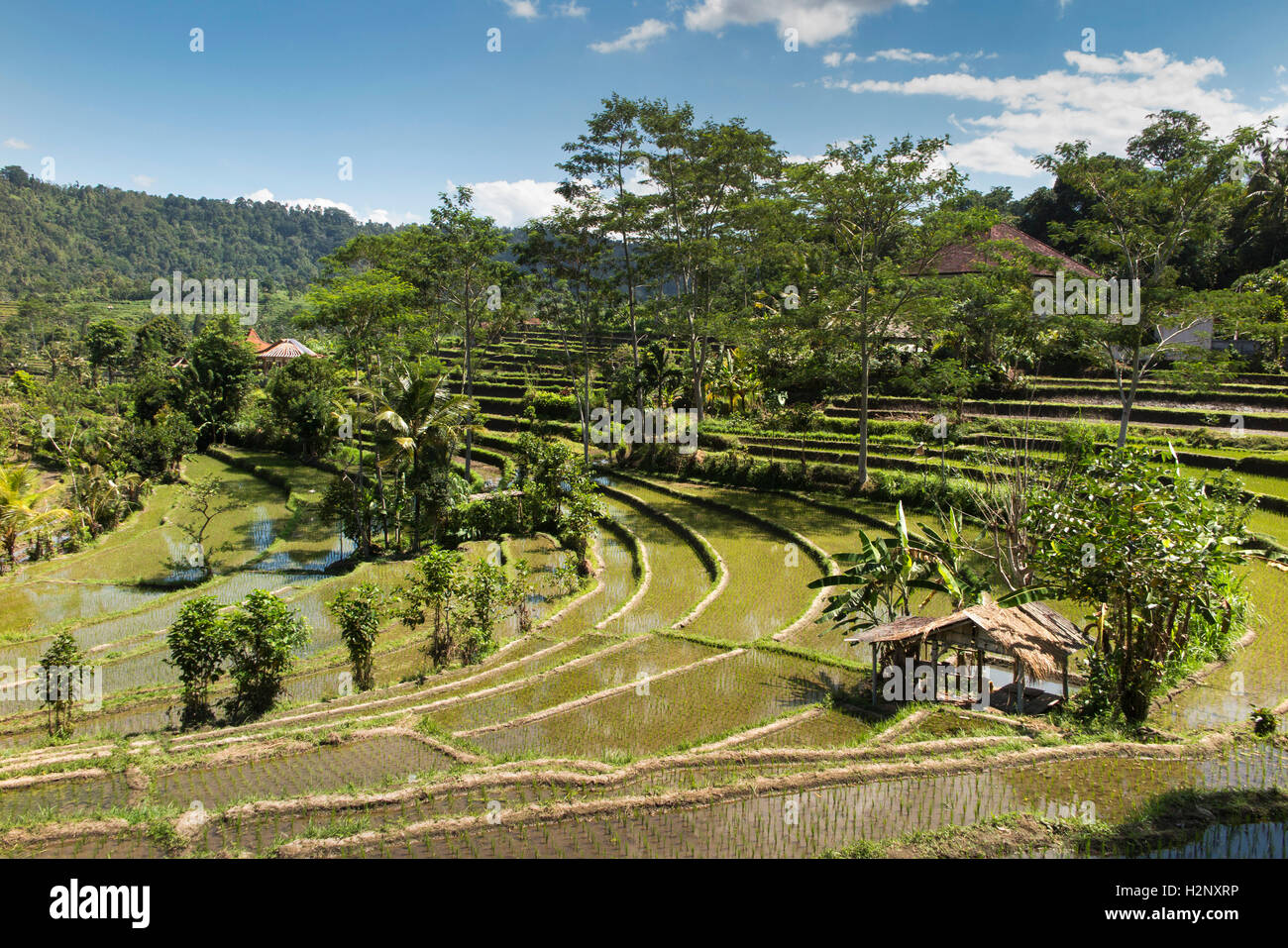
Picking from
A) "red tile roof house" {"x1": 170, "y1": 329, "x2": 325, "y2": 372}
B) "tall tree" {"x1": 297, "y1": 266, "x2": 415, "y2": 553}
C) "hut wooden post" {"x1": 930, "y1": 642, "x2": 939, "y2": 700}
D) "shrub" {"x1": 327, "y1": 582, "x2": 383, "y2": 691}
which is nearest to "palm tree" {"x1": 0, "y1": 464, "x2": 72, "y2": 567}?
"tall tree" {"x1": 297, "y1": 266, "x2": 415, "y2": 553}

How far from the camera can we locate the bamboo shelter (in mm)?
8992

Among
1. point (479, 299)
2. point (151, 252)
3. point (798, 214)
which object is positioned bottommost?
point (479, 299)

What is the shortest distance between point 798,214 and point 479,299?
37.0ft

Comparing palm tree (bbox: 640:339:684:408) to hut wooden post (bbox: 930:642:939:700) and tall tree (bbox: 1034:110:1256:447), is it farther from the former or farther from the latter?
hut wooden post (bbox: 930:642:939:700)

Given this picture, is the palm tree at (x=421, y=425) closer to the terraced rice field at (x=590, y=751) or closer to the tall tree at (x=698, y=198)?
the terraced rice field at (x=590, y=751)

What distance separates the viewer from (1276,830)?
6453 mm

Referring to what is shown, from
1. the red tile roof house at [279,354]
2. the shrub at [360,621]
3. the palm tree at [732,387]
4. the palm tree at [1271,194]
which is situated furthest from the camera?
the red tile roof house at [279,354]

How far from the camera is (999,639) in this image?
8.85 m

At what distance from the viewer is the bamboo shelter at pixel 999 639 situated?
899 cm

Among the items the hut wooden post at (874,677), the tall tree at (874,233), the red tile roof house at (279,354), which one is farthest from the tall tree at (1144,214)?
the red tile roof house at (279,354)

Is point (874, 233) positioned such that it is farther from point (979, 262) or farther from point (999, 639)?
point (999, 639)

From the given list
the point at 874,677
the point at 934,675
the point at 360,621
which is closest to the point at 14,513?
the point at 360,621
